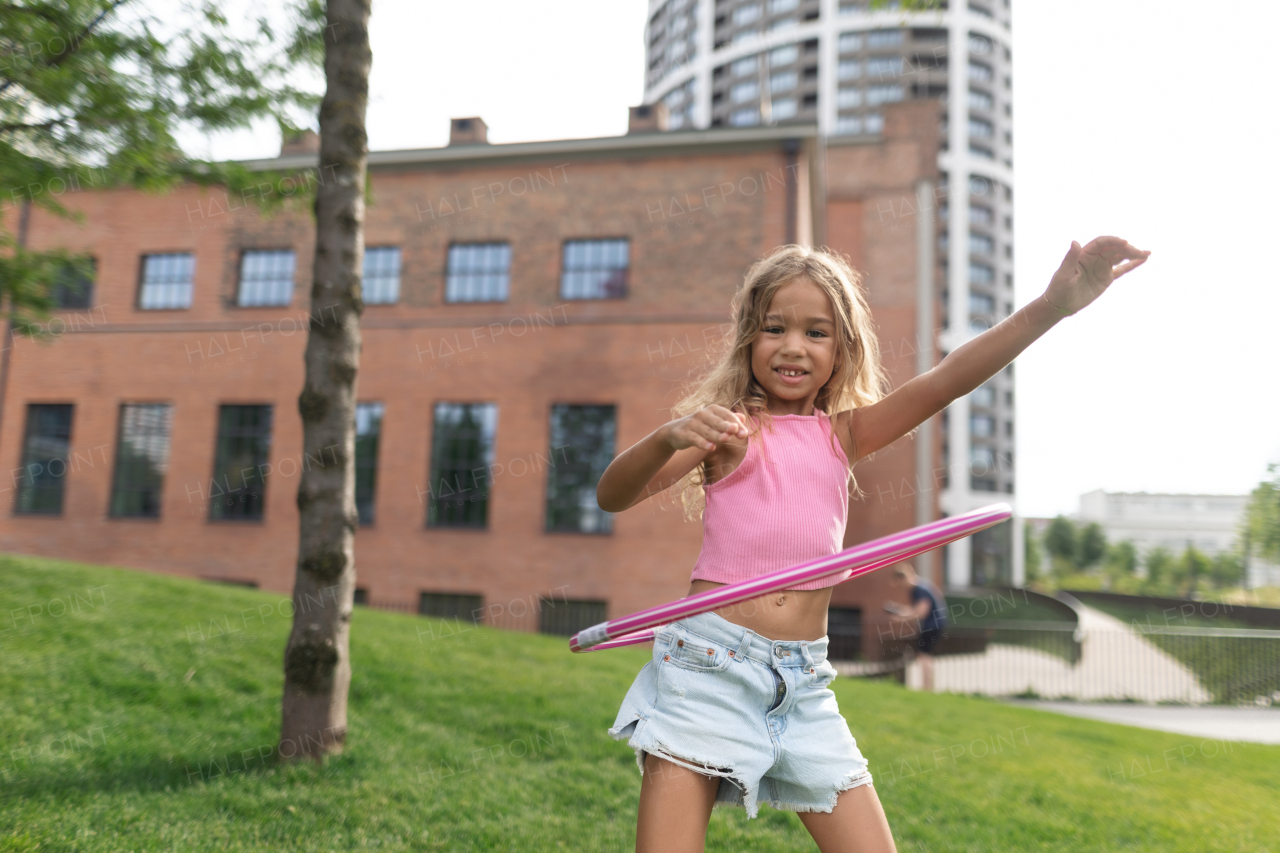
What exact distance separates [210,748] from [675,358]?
13406mm

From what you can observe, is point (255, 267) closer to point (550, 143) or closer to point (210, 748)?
point (550, 143)

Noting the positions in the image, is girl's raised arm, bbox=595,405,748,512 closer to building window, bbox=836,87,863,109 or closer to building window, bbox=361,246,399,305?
building window, bbox=361,246,399,305

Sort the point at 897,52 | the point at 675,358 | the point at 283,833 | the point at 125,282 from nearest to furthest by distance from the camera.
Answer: the point at 283,833 → the point at 675,358 → the point at 125,282 → the point at 897,52

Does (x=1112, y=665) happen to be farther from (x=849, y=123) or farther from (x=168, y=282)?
(x=849, y=123)

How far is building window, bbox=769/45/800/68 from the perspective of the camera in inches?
2672

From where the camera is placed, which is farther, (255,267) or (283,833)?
(255,267)

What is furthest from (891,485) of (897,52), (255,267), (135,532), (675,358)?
(897,52)

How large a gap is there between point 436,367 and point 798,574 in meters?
17.2

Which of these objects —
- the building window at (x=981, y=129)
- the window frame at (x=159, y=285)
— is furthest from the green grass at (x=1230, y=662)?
the building window at (x=981, y=129)

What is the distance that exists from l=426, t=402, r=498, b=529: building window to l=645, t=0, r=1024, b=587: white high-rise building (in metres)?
49.0

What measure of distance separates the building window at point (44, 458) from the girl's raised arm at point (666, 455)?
70.5ft

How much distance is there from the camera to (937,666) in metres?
17.5

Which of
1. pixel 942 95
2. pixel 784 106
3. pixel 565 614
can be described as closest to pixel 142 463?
pixel 565 614

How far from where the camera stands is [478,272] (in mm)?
18781
